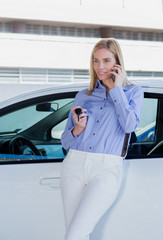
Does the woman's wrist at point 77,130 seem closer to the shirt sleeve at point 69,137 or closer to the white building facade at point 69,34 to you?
the shirt sleeve at point 69,137

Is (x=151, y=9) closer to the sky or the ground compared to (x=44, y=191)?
closer to the sky

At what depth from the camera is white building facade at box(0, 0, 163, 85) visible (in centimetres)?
2409

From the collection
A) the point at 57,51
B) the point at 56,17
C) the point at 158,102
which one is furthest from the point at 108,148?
the point at 56,17

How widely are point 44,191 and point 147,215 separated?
0.58 metres

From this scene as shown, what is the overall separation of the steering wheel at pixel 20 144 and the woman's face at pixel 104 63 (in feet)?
1.99

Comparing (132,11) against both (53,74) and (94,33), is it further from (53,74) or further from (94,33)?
(53,74)

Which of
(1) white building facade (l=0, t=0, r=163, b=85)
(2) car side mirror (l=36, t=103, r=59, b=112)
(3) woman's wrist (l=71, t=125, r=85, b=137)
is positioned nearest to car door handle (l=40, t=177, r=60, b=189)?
(3) woman's wrist (l=71, t=125, r=85, b=137)

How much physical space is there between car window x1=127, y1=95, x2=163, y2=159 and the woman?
35cm

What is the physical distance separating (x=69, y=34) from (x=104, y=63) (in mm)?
26835

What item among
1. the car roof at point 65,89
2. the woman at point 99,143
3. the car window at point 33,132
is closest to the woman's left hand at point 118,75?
the woman at point 99,143

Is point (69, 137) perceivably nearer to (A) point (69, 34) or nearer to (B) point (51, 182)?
(B) point (51, 182)

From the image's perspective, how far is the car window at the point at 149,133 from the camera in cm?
241

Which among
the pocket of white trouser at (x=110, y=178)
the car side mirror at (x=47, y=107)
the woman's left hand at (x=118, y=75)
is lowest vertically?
the pocket of white trouser at (x=110, y=178)

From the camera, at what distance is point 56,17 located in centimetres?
2719
